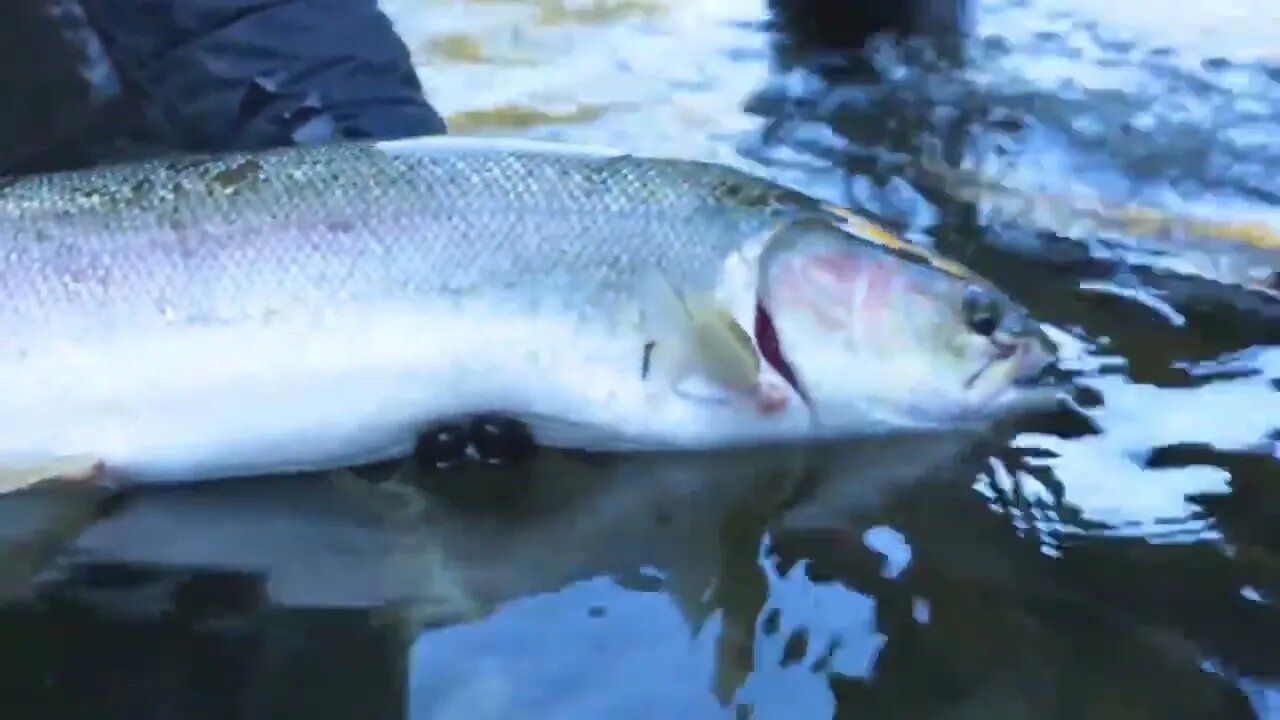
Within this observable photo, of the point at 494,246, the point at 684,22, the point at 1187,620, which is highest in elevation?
the point at 494,246

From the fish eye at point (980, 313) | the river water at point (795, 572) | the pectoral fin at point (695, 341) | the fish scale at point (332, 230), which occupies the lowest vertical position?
the river water at point (795, 572)

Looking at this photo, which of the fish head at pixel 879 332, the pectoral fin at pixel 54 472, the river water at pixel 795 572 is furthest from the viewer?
the fish head at pixel 879 332

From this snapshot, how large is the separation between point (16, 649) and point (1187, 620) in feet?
4.73

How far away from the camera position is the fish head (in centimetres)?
236

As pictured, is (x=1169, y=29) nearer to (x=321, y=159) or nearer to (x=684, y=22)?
(x=684, y=22)

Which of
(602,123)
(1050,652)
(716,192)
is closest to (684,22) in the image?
(602,123)

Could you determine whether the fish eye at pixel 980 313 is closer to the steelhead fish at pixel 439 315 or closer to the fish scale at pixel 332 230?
the steelhead fish at pixel 439 315

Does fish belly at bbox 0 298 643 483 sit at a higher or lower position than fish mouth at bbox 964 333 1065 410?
higher

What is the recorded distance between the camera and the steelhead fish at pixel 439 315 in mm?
2268

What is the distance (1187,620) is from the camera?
1967 mm

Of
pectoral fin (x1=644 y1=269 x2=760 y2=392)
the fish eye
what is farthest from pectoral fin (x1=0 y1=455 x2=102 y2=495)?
the fish eye

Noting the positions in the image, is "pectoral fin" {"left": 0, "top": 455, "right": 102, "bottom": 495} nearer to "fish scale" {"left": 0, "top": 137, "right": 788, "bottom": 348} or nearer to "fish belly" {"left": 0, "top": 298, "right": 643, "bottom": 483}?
"fish belly" {"left": 0, "top": 298, "right": 643, "bottom": 483}

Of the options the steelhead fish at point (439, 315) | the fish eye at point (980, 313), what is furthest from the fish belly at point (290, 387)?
the fish eye at point (980, 313)

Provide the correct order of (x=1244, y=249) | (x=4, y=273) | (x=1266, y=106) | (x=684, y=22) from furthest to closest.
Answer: (x=684, y=22)
(x=1266, y=106)
(x=1244, y=249)
(x=4, y=273)
